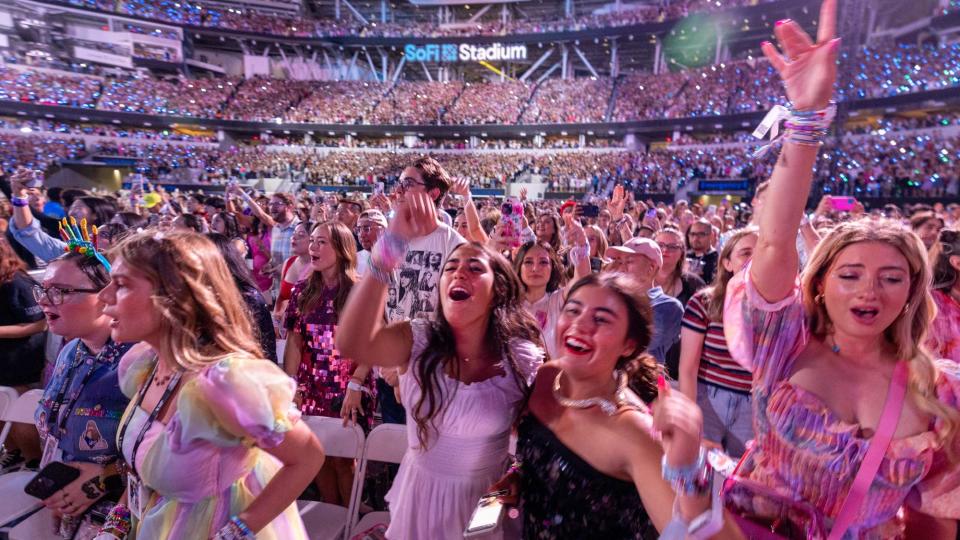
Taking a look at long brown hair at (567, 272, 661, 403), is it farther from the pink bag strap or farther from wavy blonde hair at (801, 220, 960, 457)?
the pink bag strap

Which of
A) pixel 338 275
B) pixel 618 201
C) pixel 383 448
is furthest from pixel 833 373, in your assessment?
pixel 618 201

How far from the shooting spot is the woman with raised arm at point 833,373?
1.31m

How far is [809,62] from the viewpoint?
1.32m

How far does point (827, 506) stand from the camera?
1358mm

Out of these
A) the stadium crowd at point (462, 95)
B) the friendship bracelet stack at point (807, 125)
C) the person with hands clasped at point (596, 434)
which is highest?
the stadium crowd at point (462, 95)

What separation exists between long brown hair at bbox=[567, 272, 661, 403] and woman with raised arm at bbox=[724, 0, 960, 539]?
259 mm

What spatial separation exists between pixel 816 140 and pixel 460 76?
45094 millimetres

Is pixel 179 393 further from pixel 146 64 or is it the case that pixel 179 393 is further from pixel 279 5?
pixel 279 5

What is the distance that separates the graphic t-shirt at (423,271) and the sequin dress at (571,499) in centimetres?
176

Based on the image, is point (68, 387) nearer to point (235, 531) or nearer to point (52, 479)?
point (52, 479)

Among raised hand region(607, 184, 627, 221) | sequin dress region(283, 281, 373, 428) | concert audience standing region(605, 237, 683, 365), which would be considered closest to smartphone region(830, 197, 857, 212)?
raised hand region(607, 184, 627, 221)

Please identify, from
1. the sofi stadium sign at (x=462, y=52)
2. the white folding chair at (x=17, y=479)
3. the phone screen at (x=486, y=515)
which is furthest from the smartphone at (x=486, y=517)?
the sofi stadium sign at (x=462, y=52)

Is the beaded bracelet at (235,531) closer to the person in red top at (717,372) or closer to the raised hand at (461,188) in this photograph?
the person in red top at (717,372)

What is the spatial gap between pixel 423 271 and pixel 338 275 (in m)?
0.65
